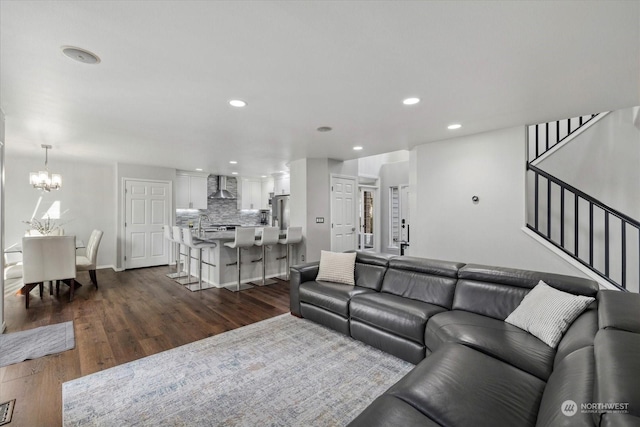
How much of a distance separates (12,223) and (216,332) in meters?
5.67

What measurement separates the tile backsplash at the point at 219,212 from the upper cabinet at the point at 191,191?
10.0 inches

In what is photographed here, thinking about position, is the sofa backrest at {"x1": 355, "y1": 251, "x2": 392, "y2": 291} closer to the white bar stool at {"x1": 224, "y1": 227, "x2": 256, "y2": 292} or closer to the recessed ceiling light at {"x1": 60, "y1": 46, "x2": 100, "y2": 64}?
the white bar stool at {"x1": 224, "y1": 227, "x2": 256, "y2": 292}

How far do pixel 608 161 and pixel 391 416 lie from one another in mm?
4500

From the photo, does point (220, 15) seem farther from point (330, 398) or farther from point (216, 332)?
point (216, 332)

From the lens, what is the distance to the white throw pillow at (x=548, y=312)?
1.90m

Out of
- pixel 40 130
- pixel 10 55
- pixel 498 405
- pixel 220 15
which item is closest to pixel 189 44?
pixel 220 15

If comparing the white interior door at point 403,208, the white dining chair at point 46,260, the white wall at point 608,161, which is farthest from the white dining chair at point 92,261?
the white wall at point 608,161

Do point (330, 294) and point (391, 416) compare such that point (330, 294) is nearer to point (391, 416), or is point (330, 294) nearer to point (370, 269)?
point (370, 269)

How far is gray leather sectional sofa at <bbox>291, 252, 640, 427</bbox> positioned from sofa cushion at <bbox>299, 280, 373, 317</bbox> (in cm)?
1

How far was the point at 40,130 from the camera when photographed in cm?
379

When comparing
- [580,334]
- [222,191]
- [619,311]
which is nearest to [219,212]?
[222,191]

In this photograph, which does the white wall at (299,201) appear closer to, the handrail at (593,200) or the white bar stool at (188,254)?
the white bar stool at (188,254)

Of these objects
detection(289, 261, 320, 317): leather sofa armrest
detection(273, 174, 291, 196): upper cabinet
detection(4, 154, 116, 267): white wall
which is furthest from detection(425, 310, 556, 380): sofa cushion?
detection(4, 154, 116, 267): white wall

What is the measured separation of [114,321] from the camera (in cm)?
347
